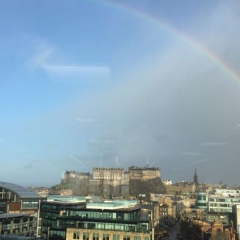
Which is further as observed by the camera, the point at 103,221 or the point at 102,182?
the point at 102,182

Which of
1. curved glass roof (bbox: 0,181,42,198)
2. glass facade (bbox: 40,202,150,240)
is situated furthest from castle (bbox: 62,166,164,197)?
glass facade (bbox: 40,202,150,240)

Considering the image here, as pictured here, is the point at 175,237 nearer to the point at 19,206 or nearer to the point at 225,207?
the point at 225,207

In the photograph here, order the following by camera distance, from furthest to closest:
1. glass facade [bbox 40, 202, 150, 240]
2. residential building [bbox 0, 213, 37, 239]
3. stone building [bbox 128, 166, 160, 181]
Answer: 1. stone building [bbox 128, 166, 160, 181]
2. residential building [bbox 0, 213, 37, 239]
3. glass facade [bbox 40, 202, 150, 240]

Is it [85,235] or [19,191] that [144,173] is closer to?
[19,191]

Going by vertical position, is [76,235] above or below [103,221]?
below

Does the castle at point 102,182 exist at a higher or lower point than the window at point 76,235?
higher

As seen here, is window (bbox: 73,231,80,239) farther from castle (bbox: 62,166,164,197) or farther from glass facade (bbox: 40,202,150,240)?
castle (bbox: 62,166,164,197)

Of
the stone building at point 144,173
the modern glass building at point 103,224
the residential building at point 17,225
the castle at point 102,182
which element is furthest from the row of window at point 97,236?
the stone building at point 144,173

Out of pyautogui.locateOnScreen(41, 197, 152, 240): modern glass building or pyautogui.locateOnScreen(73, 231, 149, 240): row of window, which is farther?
pyautogui.locateOnScreen(41, 197, 152, 240): modern glass building

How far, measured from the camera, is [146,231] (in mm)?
27812

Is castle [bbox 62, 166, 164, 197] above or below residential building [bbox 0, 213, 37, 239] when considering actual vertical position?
above

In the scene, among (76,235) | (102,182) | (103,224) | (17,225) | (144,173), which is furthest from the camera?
(144,173)

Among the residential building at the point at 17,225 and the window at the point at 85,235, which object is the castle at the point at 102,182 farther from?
the window at the point at 85,235

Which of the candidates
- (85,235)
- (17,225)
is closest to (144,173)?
(17,225)
